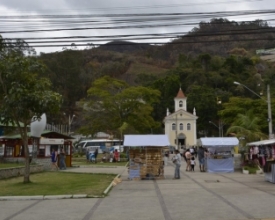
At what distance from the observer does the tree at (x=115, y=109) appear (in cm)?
5725

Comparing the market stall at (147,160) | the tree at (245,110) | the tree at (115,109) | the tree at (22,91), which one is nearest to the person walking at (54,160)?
the market stall at (147,160)

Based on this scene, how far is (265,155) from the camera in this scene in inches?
1065

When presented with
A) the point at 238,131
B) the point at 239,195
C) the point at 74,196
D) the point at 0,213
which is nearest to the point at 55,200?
the point at 74,196

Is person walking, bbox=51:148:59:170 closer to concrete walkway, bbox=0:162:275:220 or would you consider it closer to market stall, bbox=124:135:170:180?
market stall, bbox=124:135:170:180

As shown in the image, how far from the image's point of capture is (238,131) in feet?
113

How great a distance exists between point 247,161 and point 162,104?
6955 cm

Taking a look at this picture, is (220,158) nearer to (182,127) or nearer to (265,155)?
(265,155)

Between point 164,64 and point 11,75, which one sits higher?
point 164,64

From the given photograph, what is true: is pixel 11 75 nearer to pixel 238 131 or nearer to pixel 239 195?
pixel 239 195

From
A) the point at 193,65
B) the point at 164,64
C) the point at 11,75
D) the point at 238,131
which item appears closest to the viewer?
the point at 11,75

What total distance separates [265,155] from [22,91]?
15974 mm

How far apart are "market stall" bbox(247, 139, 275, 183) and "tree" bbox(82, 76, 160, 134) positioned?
27931mm

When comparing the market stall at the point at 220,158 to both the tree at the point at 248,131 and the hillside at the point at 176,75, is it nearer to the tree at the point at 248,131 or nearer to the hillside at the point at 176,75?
the tree at the point at 248,131

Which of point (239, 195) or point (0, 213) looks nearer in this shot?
point (0, 213)
